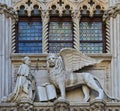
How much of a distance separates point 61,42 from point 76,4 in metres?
1.11

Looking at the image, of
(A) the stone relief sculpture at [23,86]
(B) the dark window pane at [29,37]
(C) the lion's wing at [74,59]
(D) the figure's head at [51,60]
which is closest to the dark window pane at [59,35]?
(B) the dark window pane at [29,37]

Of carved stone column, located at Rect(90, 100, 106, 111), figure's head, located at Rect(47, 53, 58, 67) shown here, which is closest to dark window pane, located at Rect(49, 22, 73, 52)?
figure's head, located at Rect(47, 53, 58, 67)

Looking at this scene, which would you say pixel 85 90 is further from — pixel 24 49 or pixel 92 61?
pixel 24 49

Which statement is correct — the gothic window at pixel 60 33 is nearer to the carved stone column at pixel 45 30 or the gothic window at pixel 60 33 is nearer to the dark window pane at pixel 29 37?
the carved stone column at pixel 45 30

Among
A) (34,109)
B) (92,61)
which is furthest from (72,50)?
(34,109)

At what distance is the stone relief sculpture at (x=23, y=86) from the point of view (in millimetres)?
20297

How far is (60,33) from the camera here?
22250 mm

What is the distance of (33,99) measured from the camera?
20328mm

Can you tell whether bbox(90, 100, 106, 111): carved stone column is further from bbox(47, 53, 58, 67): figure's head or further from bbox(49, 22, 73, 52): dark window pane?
bbox(49, 22, 73, 52): dark window pane

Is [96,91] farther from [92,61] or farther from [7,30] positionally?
[7,30]

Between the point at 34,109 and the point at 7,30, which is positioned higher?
the point at 7,30

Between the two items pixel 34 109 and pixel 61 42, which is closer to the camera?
pixel 34 109

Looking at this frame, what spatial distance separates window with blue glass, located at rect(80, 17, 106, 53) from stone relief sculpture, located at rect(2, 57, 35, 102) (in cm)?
200

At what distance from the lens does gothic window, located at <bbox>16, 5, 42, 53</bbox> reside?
72.1ft
